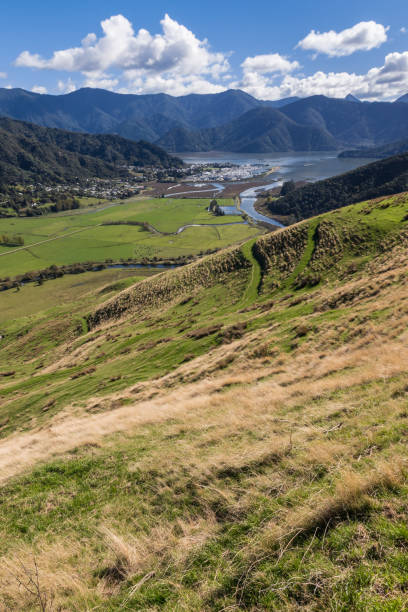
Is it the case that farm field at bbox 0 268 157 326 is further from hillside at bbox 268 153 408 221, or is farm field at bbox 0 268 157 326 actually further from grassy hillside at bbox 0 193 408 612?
hillside at bbox 268 153 408 221

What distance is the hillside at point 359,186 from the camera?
15898 cm

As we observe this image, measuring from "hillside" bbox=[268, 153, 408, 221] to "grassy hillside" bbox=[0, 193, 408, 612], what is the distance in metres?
166

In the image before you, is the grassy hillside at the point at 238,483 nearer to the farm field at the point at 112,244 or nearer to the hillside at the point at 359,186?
the farm field at the point at 112,244

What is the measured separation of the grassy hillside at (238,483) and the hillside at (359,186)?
6536 inches

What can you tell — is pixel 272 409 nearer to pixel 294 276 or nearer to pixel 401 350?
pixel 401 350

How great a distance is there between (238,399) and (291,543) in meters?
8.70

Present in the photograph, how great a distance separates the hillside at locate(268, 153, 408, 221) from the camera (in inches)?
6259

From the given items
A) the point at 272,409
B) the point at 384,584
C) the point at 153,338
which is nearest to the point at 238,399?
the point at 272,409

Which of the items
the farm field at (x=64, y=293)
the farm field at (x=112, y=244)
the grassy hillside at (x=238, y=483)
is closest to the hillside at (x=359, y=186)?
the farm field at (x=112, y=244)

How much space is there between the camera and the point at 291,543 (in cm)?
527

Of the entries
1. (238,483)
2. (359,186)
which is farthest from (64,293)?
(359,186)

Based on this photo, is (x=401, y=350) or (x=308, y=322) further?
(x=308, y=322)

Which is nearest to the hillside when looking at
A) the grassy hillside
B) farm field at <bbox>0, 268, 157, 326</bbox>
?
farm field at <bbox>0, 268, 157, 326</bbox>

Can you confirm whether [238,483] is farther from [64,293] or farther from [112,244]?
[112,244]
